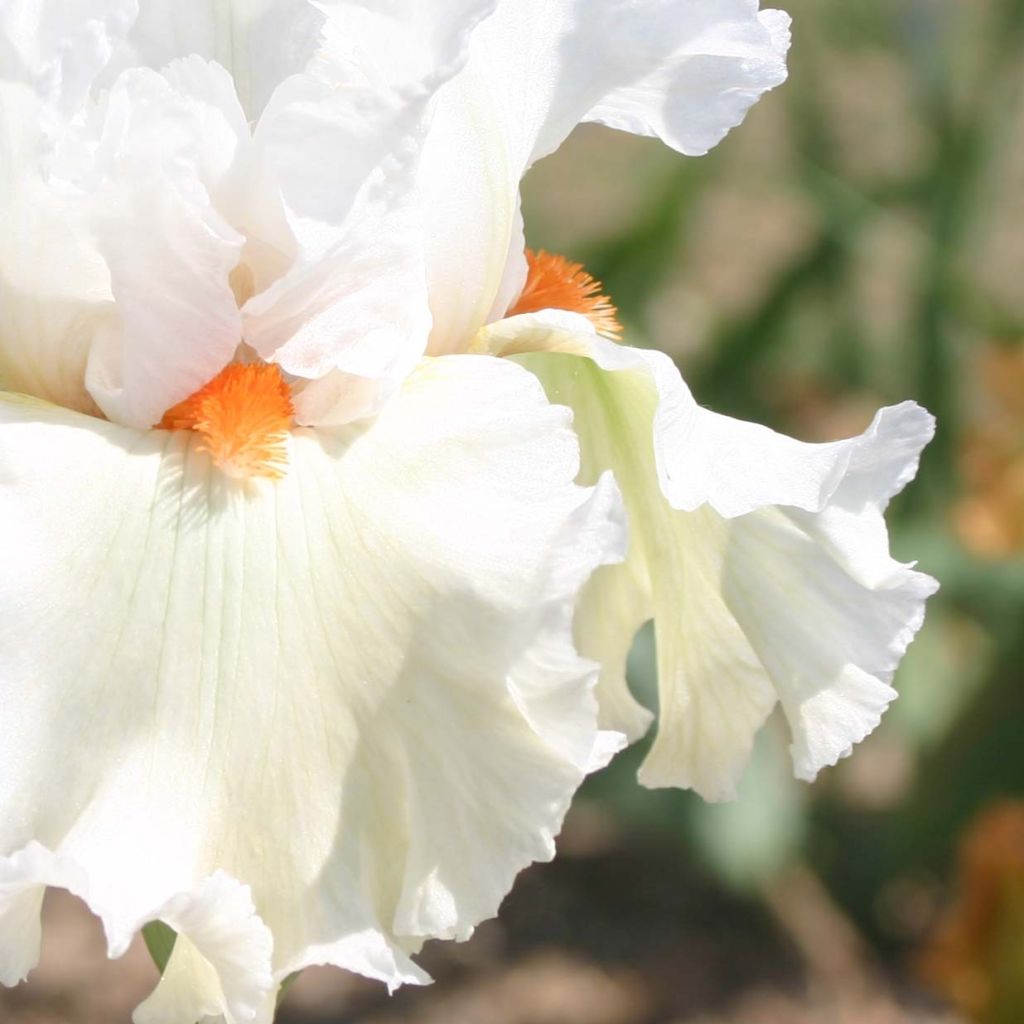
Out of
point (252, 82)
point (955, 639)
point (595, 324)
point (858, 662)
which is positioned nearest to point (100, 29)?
point (252, 82)

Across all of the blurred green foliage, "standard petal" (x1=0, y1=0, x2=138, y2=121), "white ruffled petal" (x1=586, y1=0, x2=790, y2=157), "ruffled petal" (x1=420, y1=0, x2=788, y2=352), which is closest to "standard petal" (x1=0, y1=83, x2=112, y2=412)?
"standard petal" (x1=0, y1=0, x2=138, y2=121)

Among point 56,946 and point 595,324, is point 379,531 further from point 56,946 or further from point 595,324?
point 56,946

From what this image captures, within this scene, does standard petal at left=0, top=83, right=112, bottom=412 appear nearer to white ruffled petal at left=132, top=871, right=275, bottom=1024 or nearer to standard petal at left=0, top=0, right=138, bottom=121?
standard petal at left=0, top=0, right=138, bottom=121

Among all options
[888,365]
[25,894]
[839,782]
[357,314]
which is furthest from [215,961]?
[888,365]

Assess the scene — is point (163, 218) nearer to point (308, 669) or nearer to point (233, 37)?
point (233, 37)

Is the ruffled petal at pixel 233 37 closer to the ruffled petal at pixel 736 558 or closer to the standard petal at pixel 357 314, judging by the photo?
the standard petal at pixel 357 314

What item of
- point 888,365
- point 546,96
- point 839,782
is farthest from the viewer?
point 888,365
